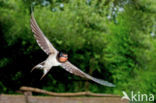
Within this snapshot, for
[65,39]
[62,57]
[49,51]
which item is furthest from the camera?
[65,39]

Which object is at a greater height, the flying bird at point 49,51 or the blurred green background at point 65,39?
the flying bird at point 49,51

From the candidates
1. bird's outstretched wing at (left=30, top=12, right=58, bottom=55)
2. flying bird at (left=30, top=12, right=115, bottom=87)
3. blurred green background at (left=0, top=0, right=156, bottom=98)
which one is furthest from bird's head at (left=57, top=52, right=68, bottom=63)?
blurred green background at (left=0, top=0, right=156, bottom=98)

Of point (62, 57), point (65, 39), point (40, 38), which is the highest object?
point (40, 38)

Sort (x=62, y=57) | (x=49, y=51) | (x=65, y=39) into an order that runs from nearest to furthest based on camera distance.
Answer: (x=62, y=57) → (x=49, y=51) → (x=65, y=39)

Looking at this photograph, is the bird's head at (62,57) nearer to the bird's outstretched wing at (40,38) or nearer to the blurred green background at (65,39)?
the bird's outstretched wing at (40,38)

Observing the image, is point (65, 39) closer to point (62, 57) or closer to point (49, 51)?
point (49, 51)

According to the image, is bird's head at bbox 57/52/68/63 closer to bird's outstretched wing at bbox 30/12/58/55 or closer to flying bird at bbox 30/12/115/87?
flying bird at bbox 30/12/115/87

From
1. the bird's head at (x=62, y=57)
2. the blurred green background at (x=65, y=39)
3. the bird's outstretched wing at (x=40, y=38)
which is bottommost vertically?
the blurred green background at (x=65, y=39)

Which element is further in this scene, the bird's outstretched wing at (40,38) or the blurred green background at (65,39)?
the blurred green background at (65,39)

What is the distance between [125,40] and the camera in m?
9.87

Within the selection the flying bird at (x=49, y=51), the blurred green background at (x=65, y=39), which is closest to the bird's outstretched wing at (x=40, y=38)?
the flying bird at (x=49, y=51)

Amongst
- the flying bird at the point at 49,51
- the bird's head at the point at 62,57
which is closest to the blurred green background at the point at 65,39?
the flying bird at the point at 49,51

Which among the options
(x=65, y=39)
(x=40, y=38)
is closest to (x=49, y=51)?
(x=40, y=38)

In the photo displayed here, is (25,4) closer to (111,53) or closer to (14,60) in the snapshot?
(14,60)
